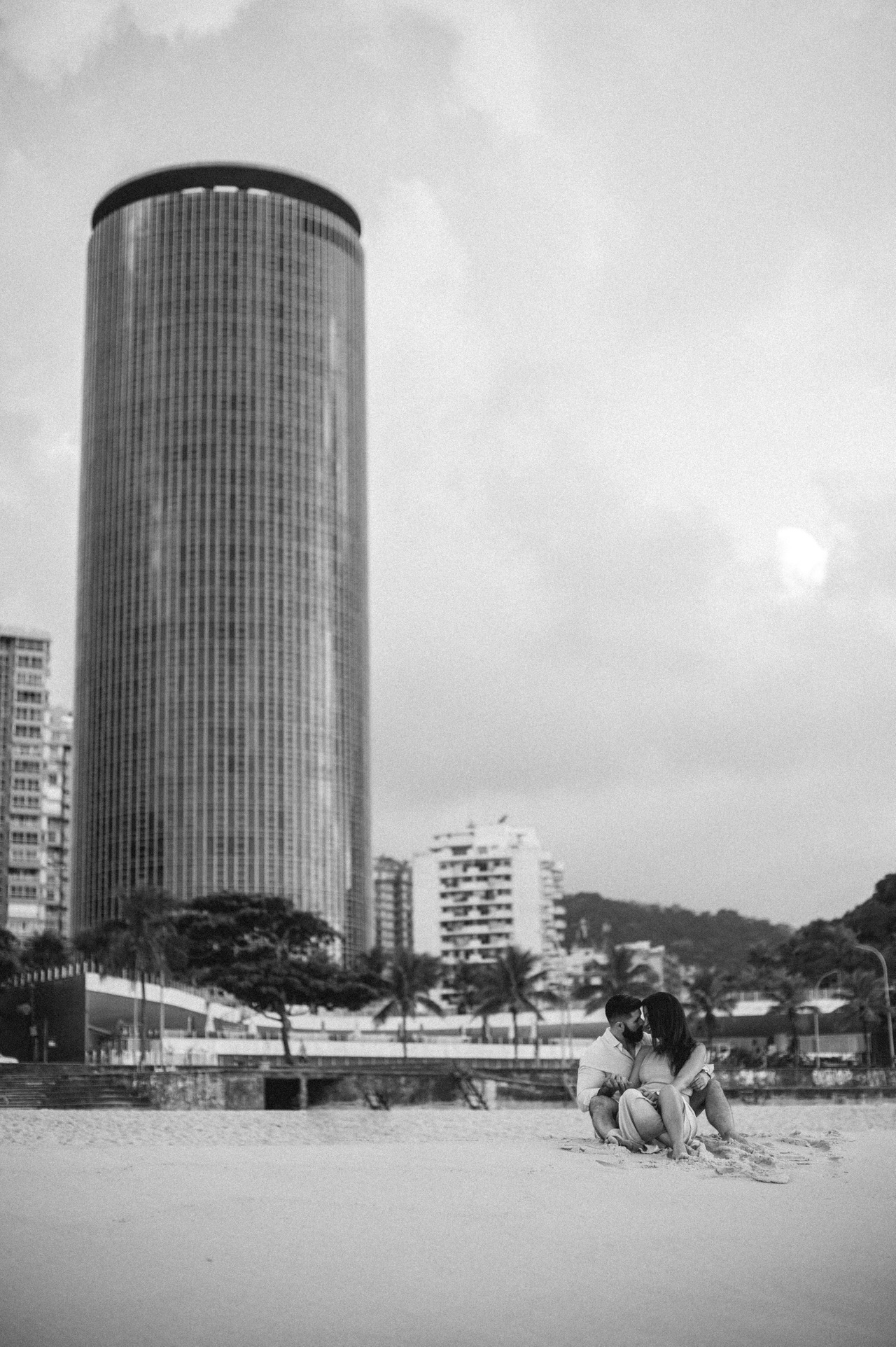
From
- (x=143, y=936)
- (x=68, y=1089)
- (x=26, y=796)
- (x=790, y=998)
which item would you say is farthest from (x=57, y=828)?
(x=68, y=1089)

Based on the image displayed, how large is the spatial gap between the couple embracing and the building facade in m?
168

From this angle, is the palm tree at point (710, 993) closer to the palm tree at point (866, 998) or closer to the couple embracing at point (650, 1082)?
the palm tree at point (866, 998)

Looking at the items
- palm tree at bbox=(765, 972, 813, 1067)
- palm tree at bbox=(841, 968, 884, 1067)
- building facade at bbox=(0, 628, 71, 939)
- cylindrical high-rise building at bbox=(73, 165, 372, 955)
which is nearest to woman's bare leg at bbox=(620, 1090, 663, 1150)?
palm tree at bbox=(841, 968, 884, 1067)

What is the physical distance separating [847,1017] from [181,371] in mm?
109141

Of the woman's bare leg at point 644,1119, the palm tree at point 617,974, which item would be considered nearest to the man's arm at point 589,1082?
the woman's bare leg at point 644,1119

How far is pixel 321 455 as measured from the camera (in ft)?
Answer: 554

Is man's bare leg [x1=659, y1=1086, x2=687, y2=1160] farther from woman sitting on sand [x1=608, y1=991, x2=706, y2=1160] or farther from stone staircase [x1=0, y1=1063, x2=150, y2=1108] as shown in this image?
stone staircase [x1=0, y1=1063, x2=150, y2=1108]

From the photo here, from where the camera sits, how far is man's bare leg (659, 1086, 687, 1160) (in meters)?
12.6

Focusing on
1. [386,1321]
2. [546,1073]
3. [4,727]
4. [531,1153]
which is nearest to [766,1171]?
[531,1153]

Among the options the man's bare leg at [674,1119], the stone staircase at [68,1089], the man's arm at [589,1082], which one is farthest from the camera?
the stone staircase at [68,1089]

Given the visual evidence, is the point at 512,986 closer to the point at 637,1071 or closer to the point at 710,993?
the point at 710,993

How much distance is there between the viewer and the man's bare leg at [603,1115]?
541 inches

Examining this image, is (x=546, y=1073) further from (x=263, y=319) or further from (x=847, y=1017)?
(x=263, y=319)

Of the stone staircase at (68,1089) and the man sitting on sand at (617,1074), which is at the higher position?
the man sitting on sand at (617,1074)
